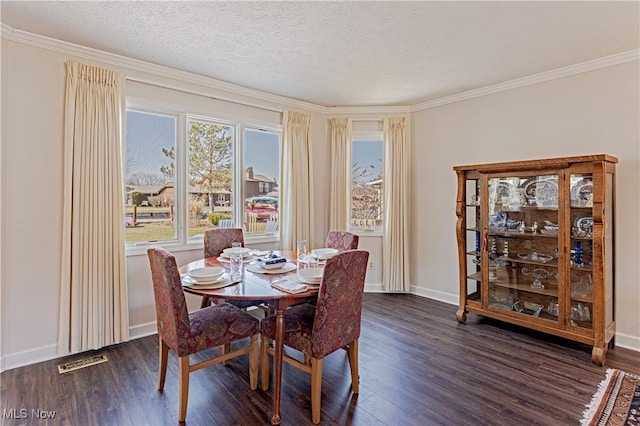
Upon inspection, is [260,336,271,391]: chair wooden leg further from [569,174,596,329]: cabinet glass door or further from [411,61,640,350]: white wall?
[411,61,640,350]: white wall

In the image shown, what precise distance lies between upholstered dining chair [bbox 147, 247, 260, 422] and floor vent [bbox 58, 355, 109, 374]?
779 millimetres

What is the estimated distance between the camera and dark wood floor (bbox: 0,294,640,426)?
81.0 inches

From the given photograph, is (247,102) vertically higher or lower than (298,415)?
higher

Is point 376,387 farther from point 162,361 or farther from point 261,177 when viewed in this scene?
point 261,177

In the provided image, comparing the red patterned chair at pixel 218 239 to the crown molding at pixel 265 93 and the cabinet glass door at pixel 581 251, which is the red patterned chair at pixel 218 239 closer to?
the crown molding at pixel 265 93

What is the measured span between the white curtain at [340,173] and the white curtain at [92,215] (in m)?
2.60

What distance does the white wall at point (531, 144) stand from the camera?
2994mm

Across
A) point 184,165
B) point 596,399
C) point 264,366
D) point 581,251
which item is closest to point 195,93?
point 184,165

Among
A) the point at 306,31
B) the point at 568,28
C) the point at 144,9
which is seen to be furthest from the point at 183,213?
the point at 568,28

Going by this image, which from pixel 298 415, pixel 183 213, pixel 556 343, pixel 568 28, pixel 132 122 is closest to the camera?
pixel 298 415

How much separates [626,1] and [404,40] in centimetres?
142

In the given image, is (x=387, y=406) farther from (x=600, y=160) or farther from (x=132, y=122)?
(x=132, y=122)

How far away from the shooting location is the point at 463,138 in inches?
163

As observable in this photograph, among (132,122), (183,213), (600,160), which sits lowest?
(183,213)
